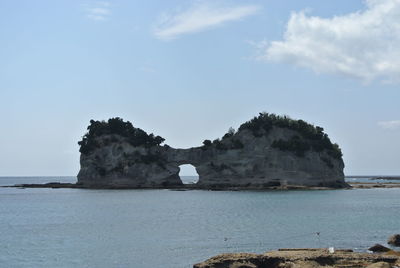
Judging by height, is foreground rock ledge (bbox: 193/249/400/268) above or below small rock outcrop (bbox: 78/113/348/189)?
below

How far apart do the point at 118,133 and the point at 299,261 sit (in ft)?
392

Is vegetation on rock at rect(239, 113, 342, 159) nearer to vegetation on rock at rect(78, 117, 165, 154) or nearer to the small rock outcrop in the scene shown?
the small rock outcrop

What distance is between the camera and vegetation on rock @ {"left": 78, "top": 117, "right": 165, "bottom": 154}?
468 ft

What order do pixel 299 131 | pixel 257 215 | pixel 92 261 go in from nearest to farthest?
pixel 92 261
pixel 257 215
pixel 299 131

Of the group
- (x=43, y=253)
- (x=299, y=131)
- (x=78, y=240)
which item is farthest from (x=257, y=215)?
(x=299, y=131)

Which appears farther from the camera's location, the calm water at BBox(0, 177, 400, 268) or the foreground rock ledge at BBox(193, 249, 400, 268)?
the calm water at BBox(0, 177, 400, 268)

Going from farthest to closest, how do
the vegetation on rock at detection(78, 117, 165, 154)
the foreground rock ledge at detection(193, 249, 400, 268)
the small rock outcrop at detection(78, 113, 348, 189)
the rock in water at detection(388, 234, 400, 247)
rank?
the vegetation on rock at detection(78, 117, 165, 154) < the small rock outcrop at detection(78, 113, 348, 189) < the rock in water at detection(388, 234, 400, 247) < the foreground rock ledge at detection(193, 249, 400, 268)

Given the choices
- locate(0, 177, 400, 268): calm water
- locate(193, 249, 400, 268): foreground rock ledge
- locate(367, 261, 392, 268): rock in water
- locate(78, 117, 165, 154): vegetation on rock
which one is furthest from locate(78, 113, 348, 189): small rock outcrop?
locate(367, 261, 392, 268): rock in water

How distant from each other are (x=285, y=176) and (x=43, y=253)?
101 meters

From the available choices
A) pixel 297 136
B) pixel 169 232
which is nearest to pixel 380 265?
pixel 169 232

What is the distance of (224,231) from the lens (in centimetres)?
4931

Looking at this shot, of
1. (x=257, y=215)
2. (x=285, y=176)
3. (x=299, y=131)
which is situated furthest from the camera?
(x=299, y=131)

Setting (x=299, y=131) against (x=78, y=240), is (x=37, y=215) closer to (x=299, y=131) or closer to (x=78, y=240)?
(x=78, y=240)

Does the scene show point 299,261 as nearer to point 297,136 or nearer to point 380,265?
point 380,265
